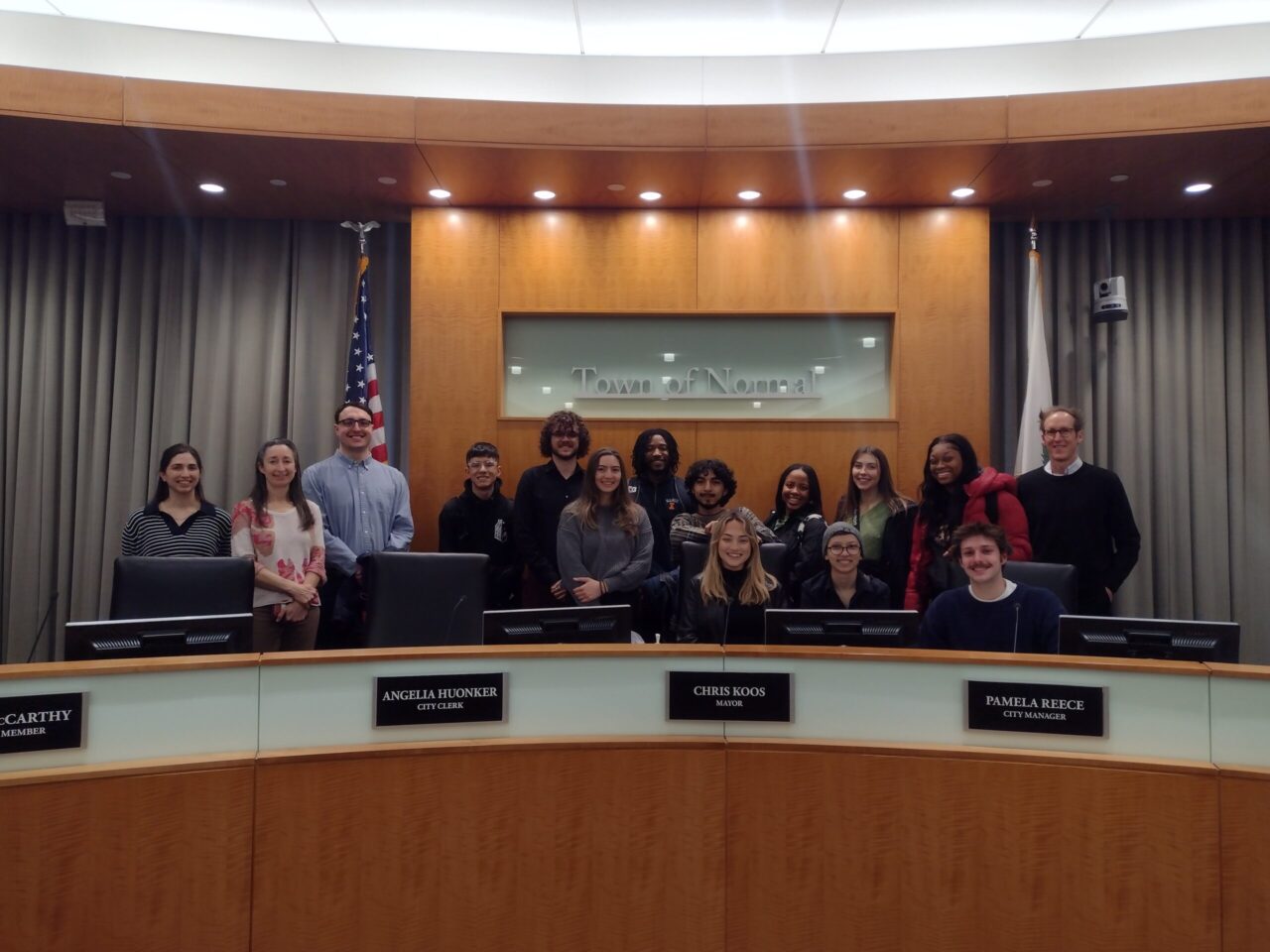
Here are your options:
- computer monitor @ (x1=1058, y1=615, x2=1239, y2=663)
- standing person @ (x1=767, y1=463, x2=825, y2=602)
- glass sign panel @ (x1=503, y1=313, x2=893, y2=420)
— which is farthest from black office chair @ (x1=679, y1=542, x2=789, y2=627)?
glass sign panel @ (x1=503, y1=313, x2=893, y2=420)

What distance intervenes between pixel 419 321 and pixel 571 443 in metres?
1.13

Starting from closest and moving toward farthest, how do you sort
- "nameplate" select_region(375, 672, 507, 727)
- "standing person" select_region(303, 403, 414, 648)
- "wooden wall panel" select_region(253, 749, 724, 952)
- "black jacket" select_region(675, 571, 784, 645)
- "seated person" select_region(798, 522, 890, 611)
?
1. "wooden wall panel" select_region(253, 749, 724, 952)
2. "nameplate" select_region(375, 672, 507, 727)
3. "black jacket" select_region(675, 571, 784, 645)
4. "seated person" select_region(798, 522, 890, 611)
5. "standing person" select_region(303, 403, 414, 648)

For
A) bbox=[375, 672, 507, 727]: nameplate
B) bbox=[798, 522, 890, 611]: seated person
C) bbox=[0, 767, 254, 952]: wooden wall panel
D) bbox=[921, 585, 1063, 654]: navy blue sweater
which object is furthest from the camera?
bbox=[798, 522, 890, 611]: seated person

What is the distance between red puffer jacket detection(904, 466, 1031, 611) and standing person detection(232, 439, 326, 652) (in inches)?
91.9

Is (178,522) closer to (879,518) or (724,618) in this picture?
(724,618)

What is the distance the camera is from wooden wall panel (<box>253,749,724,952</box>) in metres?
1.73

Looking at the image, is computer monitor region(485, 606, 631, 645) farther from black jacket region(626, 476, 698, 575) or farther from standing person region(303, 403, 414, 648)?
standing person region(303, 403, 414, 648)

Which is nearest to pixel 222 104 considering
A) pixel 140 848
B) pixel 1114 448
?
pixel 140 848

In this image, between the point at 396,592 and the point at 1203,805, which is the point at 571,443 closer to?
the point at 396,592

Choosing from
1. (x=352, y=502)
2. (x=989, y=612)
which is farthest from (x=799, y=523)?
(x=352, y=502)

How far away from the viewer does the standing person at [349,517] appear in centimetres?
362

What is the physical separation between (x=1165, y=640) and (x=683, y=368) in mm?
2825

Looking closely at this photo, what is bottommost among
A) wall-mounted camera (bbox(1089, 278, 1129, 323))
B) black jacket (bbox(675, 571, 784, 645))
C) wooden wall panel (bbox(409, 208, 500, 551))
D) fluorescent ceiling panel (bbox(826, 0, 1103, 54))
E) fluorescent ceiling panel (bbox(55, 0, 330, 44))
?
black jacket (bbox(675, 571, 784, 645))

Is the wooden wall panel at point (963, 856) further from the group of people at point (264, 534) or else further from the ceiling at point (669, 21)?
the ceiling at point (669, 21)
